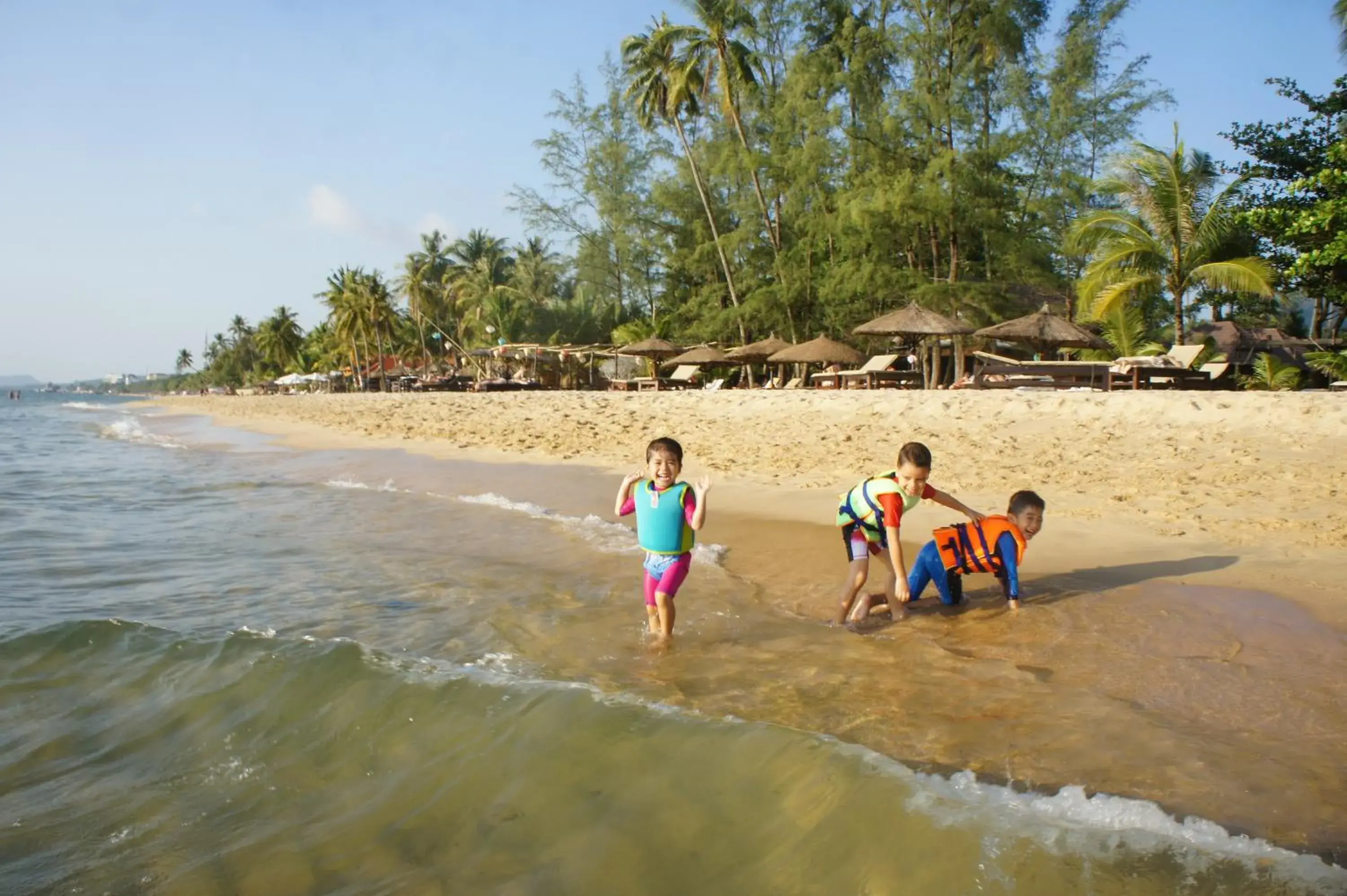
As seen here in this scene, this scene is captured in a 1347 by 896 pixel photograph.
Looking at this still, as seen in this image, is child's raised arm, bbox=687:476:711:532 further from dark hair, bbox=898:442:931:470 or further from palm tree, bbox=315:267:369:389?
palm tree, bbox=315:267:369:389

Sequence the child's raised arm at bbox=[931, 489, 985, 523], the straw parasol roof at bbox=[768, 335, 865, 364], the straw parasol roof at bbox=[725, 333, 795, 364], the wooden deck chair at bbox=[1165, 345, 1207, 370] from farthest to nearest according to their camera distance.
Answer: the straw parasol roof at bbox=[725, 333, 795, 364]
the straw parasol roof at bbox=[768, 335, 865, 364]
the wooden deck chair at bbox=[1165, 345, 1207, 370]
the child's raised arm at bbox=[931, 489, 985, 523]

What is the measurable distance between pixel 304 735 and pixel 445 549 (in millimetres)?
4002

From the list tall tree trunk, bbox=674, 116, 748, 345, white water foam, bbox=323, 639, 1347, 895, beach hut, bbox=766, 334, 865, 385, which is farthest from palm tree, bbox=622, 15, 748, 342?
white water foam, bbox=323, 639, 1347, 895

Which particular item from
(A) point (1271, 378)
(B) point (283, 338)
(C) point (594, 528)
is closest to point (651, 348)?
(A) point (1271, 378)

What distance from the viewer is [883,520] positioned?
5.25 meters

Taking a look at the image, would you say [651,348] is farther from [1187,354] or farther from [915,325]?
[1187,354]

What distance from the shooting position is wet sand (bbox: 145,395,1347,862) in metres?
3.20

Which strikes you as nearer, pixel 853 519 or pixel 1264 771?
pixel 1264 771

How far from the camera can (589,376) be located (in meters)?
44.4

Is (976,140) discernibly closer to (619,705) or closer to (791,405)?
(791,405)

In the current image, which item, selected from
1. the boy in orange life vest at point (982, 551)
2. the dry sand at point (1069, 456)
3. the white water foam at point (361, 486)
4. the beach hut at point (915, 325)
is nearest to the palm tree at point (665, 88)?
the beach hut at point (915, 325)

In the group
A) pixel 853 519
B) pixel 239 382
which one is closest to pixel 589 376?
pixel 853 519

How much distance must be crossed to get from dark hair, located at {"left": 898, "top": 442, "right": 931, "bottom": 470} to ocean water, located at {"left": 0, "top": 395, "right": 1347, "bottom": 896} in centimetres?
98

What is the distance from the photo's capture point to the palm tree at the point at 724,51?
29.5m
